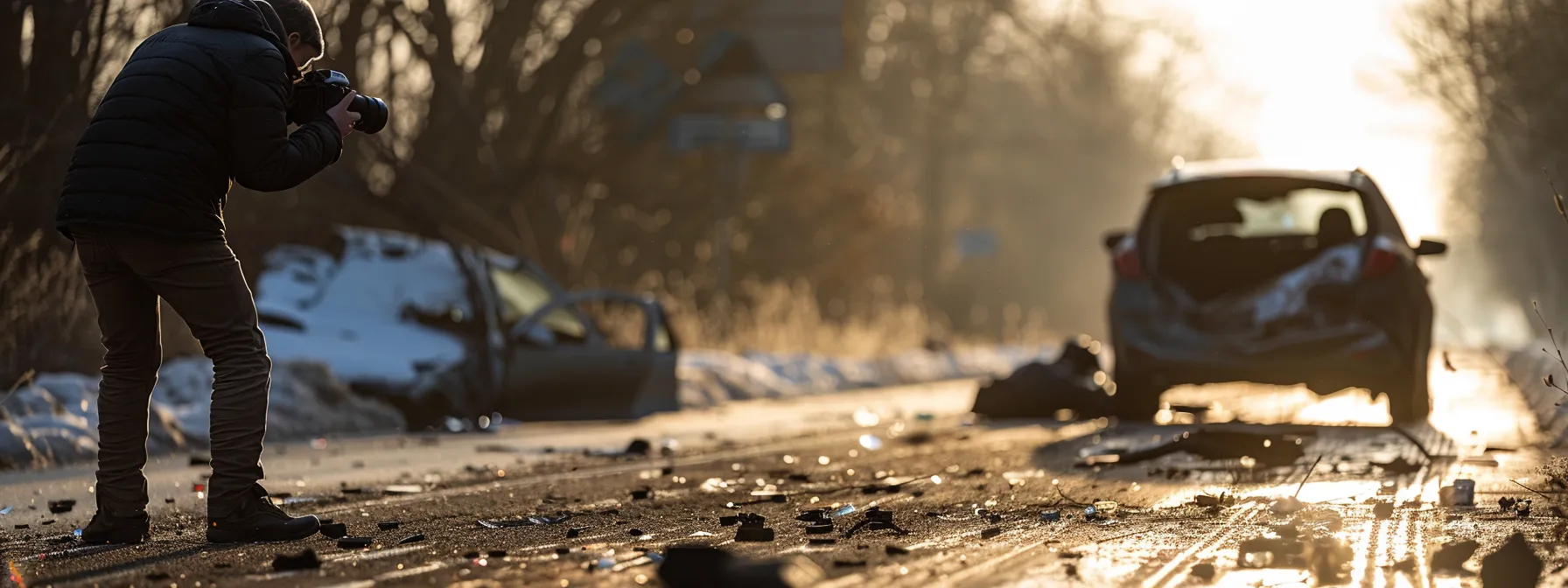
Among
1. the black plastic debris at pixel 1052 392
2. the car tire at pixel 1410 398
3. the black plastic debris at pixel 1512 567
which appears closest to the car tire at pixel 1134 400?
the black plastic debris at pixel 1052 392

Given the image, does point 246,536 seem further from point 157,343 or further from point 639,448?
point 639,448

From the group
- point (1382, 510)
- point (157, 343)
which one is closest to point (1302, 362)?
point (1382, 510)

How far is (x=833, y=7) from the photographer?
84.5 ft

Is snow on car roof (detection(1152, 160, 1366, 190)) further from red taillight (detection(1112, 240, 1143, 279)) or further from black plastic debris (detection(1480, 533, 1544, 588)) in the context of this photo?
black plastic debris (detection(1480, 533, 1544, 588))

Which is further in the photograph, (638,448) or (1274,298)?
(1274,298)

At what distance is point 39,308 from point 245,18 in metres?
6.33

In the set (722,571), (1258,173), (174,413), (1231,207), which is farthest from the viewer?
(1231,207)

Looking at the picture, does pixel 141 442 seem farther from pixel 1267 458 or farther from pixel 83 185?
pixel 1267 458

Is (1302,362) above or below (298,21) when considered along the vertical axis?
below

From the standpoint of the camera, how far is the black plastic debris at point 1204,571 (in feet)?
18.7

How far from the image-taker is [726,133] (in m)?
22.7

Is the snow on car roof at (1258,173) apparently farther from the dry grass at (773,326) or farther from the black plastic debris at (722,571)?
the dry grass at (773,326)

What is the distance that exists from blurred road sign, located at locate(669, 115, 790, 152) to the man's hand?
15.5 metres

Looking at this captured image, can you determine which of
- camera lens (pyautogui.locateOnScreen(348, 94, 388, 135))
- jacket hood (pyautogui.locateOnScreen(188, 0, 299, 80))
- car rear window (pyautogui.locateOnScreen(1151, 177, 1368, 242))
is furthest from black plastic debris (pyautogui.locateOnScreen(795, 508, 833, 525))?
car rear window (pyautogui.locateOnScreen(1151, 177, 1368, 242))
